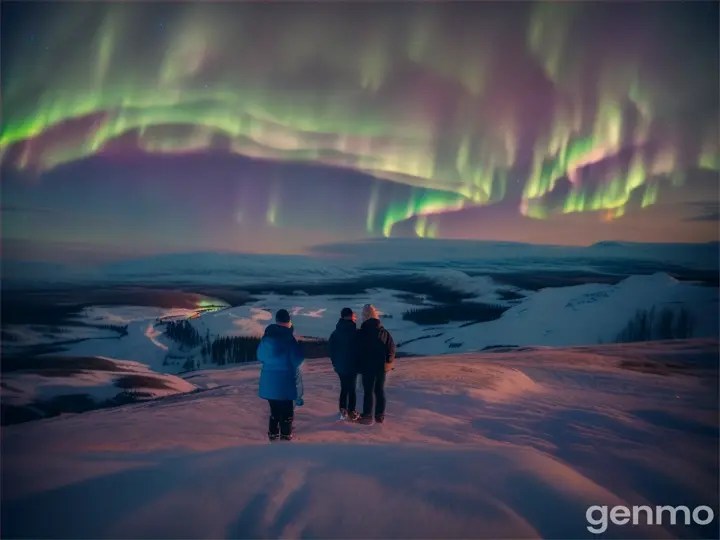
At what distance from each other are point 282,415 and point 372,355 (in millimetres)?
932

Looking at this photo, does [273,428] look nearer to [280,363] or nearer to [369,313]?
[280,363]

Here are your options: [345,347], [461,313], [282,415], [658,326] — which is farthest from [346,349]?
[658,326]

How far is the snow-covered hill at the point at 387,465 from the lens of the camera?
3295 mm

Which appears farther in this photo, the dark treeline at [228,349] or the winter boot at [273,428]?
the dark treeline at [228,349]

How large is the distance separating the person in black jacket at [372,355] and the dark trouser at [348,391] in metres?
0.15

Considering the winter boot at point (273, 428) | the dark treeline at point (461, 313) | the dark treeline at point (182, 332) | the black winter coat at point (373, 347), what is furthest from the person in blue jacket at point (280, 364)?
the dark treeline at point (461, 313)

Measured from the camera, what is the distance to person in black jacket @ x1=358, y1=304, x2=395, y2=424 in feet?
15.3

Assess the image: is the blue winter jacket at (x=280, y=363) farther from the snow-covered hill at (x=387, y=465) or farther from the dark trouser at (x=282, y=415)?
the snow-covered hill at (x=387, y=465)

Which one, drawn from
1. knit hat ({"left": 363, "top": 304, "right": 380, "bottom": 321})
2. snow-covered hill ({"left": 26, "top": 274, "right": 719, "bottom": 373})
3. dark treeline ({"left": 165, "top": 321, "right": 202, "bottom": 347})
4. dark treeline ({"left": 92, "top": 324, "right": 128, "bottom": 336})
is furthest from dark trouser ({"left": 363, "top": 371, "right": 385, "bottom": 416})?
dark treeline ({"left": 92, "top": 324, "right": 128, "bottom": 336})

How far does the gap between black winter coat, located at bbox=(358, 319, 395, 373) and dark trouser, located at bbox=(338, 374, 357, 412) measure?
183 mm

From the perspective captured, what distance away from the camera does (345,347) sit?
4.69 m

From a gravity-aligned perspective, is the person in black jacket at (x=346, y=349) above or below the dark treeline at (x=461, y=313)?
below

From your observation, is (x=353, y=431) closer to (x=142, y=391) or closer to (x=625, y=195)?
(x=142, y=391)

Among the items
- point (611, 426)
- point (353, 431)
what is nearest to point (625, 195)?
point (611, 426)
